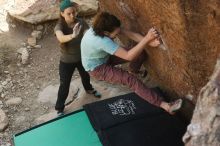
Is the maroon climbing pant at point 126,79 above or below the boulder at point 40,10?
above

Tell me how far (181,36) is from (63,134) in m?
2.47

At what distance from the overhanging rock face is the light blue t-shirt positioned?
1.61 feet

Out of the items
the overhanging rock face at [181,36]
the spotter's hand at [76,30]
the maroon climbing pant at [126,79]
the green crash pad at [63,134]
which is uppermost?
the overhanging rock face at [181,36]

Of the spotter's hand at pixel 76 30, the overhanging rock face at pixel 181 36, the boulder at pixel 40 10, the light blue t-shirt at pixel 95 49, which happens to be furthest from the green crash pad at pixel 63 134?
the boulder at pixel 40 10

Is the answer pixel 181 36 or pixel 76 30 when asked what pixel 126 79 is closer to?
pixel 76 30

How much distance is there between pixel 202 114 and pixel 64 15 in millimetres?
2752

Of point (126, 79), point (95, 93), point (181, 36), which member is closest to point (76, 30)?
point (126, 79)

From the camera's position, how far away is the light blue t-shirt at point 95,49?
544 cm

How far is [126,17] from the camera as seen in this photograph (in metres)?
6.23

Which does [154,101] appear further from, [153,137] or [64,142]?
[64,142]

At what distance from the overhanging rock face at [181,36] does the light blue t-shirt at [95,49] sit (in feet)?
1.61

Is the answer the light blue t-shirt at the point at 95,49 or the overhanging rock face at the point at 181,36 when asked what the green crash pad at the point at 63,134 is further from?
the overhanging rock face at the point at 181,36

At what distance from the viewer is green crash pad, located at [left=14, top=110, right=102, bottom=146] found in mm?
6324

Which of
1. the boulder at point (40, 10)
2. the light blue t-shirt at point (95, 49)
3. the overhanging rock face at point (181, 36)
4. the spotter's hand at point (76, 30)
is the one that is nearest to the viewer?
the overhanging rock face at point (181, 36)
